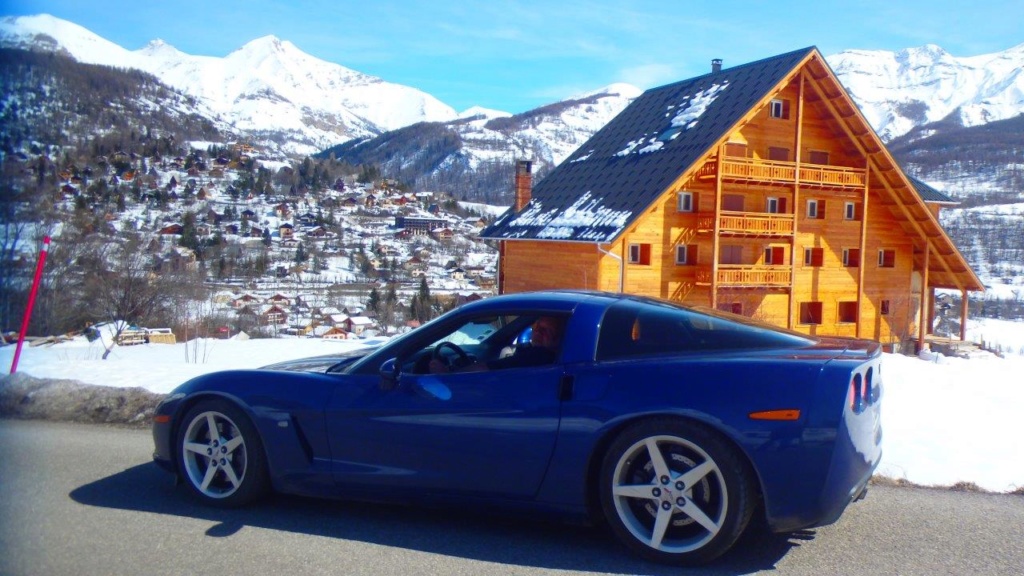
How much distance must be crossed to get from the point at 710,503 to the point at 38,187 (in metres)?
14.9

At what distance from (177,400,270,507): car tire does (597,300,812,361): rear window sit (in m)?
2.16

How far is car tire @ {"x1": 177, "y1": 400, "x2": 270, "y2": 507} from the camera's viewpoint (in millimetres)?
4836

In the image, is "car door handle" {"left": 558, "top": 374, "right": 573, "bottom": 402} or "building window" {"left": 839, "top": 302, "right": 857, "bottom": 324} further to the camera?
"building window" {"left": 839, "top": 302, "right": 857, "bottom": 324}

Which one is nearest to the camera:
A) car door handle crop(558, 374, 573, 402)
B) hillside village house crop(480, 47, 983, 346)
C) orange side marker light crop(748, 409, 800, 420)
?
orange side marker light crop(748, 409, 800, 420)

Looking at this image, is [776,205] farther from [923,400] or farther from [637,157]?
[923,400]

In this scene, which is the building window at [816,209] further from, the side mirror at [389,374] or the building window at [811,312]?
the side mirror at [389,374]

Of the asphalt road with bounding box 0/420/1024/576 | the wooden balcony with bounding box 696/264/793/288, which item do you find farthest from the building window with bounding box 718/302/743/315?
the asphalt road with bounding box 0/420/1024/576

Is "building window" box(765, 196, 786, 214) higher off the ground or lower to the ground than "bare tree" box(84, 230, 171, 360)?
higher

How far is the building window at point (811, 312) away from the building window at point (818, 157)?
560 centimetres

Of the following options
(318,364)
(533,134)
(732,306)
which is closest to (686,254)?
(732,306)

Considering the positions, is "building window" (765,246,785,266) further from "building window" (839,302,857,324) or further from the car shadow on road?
the car shadow on road

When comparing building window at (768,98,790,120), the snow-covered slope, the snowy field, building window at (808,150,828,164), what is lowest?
the snowy field

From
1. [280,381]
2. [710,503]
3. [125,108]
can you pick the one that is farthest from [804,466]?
[125,108]

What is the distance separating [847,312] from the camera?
3288 cm
